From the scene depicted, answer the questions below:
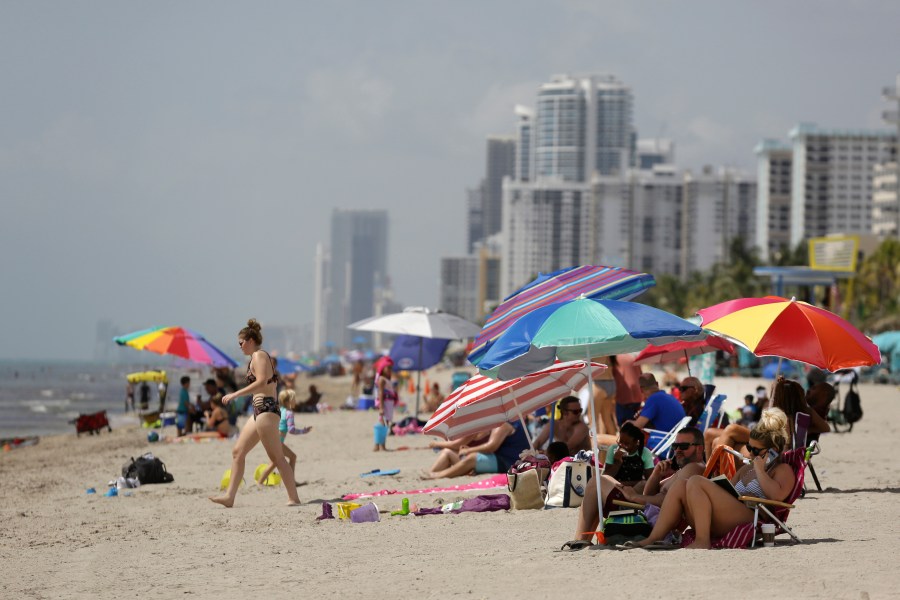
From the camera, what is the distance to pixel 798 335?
28.7ft

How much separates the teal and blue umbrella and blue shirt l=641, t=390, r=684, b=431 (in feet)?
7.12

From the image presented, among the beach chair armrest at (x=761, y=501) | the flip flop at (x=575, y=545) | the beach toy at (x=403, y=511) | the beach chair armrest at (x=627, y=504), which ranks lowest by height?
the beach toy at (x=403, y=511)

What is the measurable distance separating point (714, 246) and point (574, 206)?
2631 cm

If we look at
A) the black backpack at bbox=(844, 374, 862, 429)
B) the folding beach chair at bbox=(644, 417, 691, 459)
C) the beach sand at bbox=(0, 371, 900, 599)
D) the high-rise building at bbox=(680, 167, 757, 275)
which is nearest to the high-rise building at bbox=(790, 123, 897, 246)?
the high-rise building at bbox=(680, 167, 757, 275)

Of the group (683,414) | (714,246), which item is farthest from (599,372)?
(714,246)

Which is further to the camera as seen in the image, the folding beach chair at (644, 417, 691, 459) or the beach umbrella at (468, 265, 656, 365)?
the beach umbrella at (468, 265, 656, 365)

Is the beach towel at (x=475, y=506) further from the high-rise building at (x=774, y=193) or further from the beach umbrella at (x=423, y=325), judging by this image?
the high-rise building at (x=774, y=193)

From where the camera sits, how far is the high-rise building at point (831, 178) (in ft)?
472

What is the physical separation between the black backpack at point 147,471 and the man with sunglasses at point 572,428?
4.79 m

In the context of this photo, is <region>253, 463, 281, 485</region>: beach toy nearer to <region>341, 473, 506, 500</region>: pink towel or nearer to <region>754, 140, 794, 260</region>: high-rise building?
<region>341, 473, 506, 500</region>: pink towel

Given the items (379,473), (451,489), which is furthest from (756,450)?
(379,473)

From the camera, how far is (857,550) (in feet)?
21.9

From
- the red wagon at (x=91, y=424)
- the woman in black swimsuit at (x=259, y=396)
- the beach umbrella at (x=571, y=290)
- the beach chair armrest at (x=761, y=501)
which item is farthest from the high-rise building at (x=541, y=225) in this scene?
the beach chair armrest at (x=761, y=501)

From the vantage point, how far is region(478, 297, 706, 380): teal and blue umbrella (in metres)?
7.04
